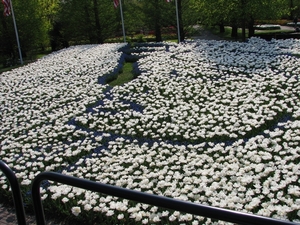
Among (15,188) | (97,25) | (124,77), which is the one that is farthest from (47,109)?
(97,25)

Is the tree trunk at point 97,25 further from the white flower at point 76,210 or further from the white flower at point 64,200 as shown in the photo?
the white flower at point 76,210

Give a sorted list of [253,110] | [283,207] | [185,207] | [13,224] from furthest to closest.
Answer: [253,110]
[13,224]
[283,207]
[185,207]

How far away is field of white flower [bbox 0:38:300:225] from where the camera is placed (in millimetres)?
4855

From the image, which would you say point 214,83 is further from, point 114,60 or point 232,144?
point 114,60

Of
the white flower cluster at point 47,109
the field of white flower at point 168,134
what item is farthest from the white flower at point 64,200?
the white flower cluster at point 47,109

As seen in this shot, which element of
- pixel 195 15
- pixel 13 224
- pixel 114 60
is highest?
pixel 195 15

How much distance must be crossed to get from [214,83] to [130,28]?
25.2m

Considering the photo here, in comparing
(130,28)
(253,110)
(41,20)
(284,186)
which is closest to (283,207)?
(284,186)

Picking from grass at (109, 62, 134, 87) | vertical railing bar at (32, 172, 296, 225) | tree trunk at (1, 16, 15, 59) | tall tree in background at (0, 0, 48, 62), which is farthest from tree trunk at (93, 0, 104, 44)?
vertical railing bar at (32, 172, 296, 225)

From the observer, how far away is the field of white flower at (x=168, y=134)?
15.9 ft

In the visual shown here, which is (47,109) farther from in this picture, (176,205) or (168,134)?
(176,205)

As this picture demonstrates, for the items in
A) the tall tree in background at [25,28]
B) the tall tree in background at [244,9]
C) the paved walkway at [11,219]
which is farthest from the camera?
the tall tree in background at [25,28]

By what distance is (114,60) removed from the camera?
51.4 feet

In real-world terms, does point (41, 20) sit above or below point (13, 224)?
above
